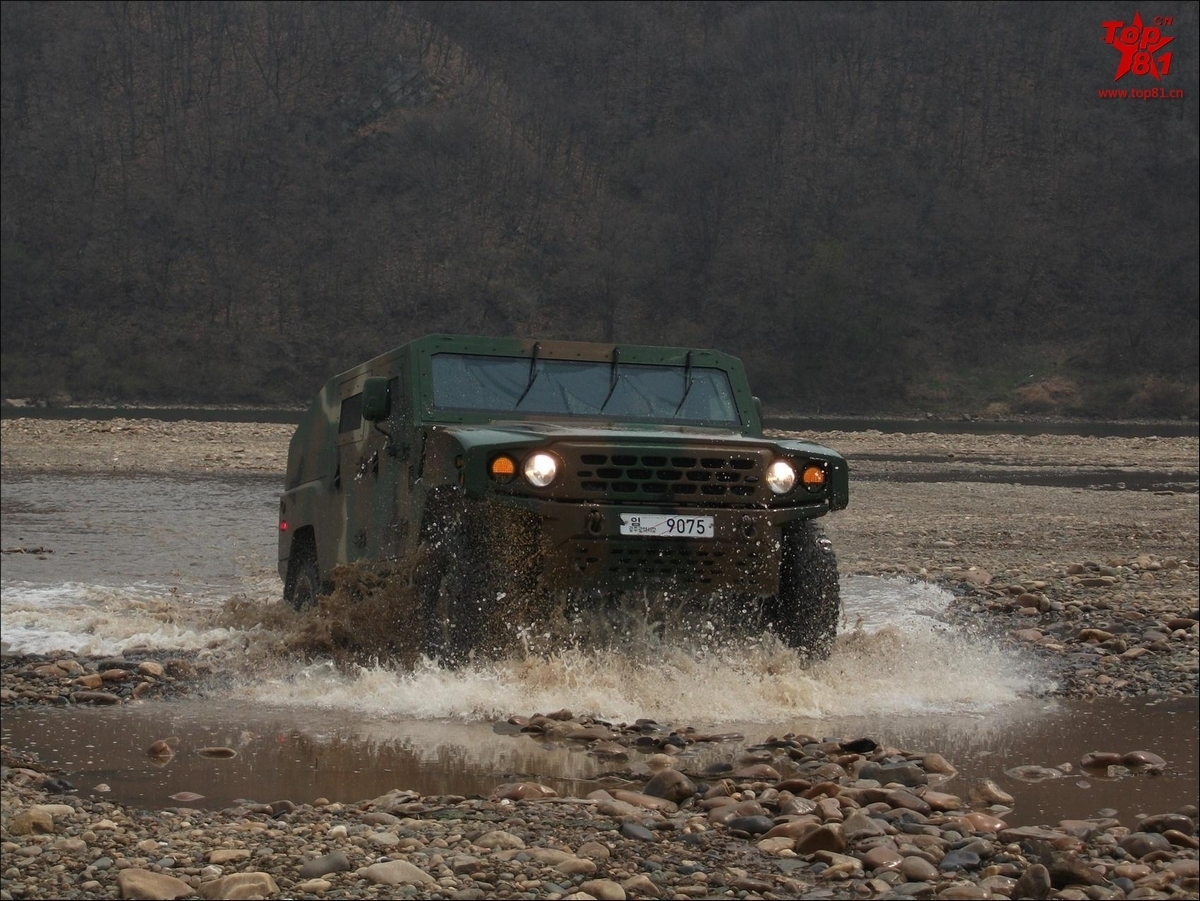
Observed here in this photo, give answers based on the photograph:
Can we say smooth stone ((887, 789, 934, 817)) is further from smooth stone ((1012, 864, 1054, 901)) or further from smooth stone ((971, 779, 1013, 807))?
smooth stone ((1012, 864, 1054, 901))

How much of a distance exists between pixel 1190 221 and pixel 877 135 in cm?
1463

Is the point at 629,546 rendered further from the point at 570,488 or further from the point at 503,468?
the point at 503,468

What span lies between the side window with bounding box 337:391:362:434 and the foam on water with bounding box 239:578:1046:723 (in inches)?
62.7

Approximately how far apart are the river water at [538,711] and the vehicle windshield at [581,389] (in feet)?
4.84

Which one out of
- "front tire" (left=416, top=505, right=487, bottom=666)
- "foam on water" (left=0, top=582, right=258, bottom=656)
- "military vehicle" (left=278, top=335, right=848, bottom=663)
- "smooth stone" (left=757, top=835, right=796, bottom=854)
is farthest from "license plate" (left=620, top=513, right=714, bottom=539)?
"foam on water" (left=0, top=582, right=258, bottom=656)

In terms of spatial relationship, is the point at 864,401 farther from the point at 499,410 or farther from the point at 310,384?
the point at 499,410

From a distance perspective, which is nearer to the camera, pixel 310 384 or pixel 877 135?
pixel 310 384

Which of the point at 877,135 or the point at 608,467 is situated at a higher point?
the point at 877,135

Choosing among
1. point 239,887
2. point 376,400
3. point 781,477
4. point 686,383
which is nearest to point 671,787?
point 239,887

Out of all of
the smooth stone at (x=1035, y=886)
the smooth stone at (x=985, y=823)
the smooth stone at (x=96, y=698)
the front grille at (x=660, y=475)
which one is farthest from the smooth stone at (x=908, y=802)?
the smooth stone at (x=96, y=698)

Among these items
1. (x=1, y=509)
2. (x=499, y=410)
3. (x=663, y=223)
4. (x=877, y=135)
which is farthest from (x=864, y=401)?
(x=499, y=410)

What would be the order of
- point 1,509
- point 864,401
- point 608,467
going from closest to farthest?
point 608,467 → point 1,509 → point 864,401

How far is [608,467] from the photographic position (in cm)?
709

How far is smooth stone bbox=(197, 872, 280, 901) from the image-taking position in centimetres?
408
